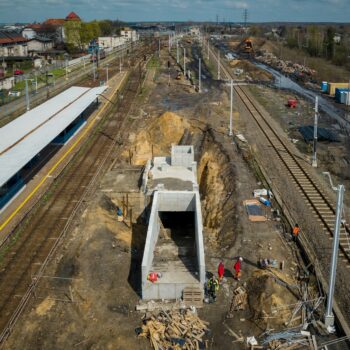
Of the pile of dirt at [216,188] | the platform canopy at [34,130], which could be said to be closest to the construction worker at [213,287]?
the pile of dirt at [216,188]

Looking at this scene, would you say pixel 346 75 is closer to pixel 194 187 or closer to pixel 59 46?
pixel 194 187

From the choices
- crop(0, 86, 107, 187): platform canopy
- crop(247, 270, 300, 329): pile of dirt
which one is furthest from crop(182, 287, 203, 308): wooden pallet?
crop(0, 86, 107, 187): platform canopy

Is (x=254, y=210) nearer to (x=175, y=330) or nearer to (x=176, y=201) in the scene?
(x=176, y=201)

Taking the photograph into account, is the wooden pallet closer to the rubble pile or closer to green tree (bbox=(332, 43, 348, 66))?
the rubble pile

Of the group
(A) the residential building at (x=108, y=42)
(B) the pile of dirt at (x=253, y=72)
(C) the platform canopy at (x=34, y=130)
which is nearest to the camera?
(C) the platform canopy at (x=34, y=130)

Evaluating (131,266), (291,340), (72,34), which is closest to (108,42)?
(72,34)

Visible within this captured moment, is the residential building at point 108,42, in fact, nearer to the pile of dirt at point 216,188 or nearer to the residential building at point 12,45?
the residential building at point 12,45

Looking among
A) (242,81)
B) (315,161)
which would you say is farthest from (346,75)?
(315,161)
